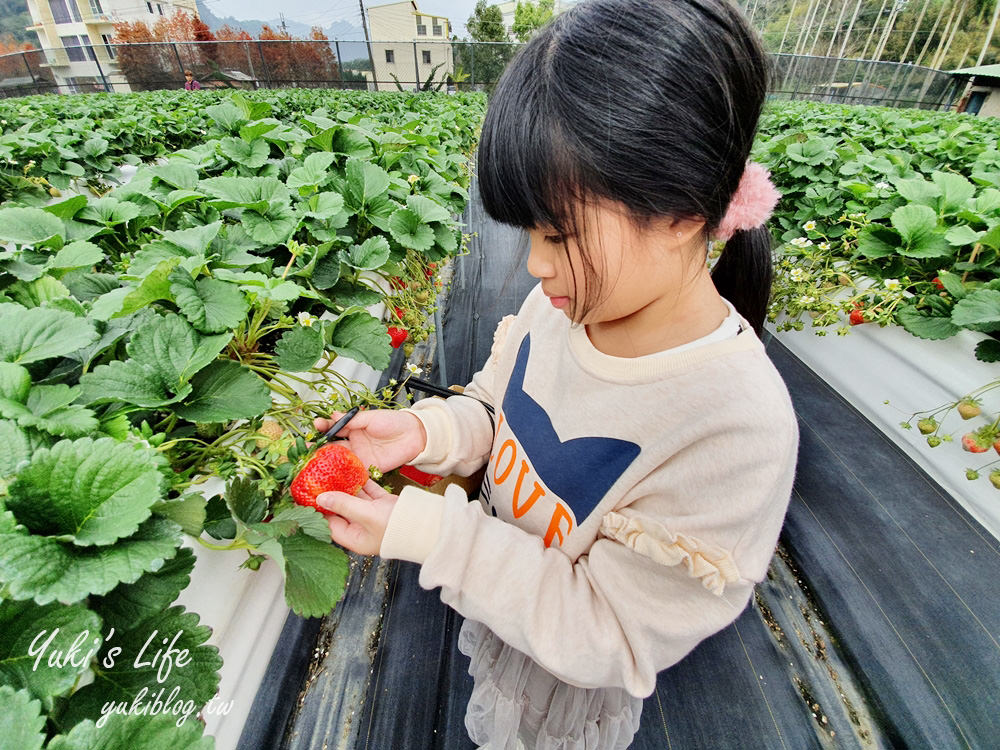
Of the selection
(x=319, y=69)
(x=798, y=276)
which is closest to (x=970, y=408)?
(x=798, y=276)

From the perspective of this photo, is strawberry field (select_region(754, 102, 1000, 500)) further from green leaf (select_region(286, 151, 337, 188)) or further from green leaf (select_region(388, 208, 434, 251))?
green leaf (select_region(286, 151, 337, 188))

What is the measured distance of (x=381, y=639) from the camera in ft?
3.21

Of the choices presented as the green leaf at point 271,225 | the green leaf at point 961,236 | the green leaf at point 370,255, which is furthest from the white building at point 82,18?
the green leaf at point 961,236

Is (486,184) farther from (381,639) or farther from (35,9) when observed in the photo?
(35,9)

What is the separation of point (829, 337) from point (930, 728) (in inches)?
40.6

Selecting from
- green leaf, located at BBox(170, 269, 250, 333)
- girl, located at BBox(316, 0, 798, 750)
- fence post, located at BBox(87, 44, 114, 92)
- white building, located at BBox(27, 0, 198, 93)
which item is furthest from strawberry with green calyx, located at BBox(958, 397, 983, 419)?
white building, located at BBox(27, 0, 198, 93)

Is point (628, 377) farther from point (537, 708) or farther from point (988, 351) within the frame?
point (988, 351)

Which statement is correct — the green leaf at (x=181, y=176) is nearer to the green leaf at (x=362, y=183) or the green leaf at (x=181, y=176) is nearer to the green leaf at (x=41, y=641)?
the green leaf at (x=362, y=183)

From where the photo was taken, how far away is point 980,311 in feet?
3.17

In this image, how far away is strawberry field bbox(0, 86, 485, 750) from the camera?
1.16 feet

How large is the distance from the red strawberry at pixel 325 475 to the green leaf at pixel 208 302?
0.19 m

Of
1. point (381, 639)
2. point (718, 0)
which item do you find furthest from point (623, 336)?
point (381, 639)

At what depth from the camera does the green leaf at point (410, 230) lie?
0.99 m

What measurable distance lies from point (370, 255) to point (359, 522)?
476 millimetres
